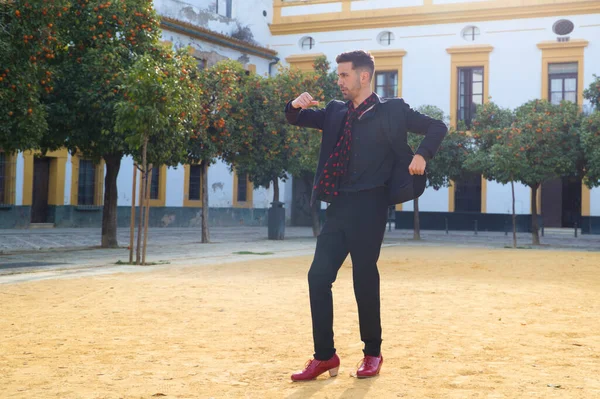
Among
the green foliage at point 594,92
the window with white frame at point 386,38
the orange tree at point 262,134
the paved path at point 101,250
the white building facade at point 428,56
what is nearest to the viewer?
the paved path at point 101,250

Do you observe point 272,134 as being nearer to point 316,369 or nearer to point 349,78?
→ point 349,78

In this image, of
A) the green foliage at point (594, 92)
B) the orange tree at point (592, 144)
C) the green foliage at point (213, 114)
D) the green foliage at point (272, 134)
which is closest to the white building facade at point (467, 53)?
the green foliage at point (594, 92)

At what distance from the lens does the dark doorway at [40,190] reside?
26.3 metres

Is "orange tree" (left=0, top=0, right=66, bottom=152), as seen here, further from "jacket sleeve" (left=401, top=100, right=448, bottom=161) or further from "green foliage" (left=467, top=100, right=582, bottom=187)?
"green foliage" (left=467, top=100, right=582, bottom=187)

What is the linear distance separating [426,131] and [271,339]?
Answer: 2.18m

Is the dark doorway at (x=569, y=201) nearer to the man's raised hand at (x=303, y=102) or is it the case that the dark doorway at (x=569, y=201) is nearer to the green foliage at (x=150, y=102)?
the green foliage at (x=150, y=102)

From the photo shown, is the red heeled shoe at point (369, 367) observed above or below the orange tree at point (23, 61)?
below

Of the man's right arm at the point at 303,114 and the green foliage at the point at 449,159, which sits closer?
the man's right arm at the point at 303,114

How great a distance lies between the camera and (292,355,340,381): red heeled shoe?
4.62 metres

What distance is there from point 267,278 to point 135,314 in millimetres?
4429

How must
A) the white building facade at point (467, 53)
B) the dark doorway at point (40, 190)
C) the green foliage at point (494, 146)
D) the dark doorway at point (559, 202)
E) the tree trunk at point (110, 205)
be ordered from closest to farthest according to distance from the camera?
the tree trunk at point (110, 205) → the green foliage at point (494, 146) → the dark doorway at point (40, 190) → the white building facade at point (467, 53) → the dark doorway at point (559, 202)

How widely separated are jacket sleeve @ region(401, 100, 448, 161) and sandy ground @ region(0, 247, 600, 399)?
53.5 inches

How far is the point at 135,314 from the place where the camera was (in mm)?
7414

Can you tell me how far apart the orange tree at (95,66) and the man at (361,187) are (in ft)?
36.3
